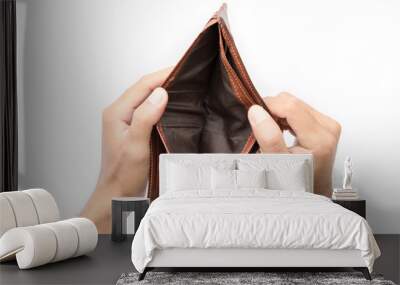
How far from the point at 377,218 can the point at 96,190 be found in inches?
118

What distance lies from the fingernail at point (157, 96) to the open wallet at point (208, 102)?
0.19 feet

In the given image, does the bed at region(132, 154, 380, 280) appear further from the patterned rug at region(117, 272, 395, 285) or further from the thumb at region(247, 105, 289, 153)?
the thumb at region(247, 105, 289, 153)

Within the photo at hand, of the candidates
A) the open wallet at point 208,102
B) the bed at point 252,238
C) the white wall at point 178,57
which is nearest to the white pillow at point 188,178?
the open wallet at point 208,102

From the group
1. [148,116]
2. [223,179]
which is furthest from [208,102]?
[223,179]

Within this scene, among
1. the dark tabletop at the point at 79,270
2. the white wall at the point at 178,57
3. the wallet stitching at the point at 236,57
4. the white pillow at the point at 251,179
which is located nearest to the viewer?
the dark tabletop at the point at 79,270

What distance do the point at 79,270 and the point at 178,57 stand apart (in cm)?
271

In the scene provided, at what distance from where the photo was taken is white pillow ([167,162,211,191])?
6.05 m

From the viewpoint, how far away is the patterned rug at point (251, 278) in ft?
14.8

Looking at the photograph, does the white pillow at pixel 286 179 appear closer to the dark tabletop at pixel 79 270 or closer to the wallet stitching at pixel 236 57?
the wallet stitching at pixel 236 57

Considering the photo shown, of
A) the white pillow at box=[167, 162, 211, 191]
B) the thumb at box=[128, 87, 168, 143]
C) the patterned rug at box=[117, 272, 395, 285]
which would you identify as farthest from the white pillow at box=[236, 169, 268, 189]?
the patterned rug at box=[117, 272, 395, 285]

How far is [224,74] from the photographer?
21.4 feet

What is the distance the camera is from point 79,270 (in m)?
4.97

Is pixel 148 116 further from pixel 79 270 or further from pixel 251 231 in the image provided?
pixel 251 231

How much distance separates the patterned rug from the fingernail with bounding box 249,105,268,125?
2104mm
